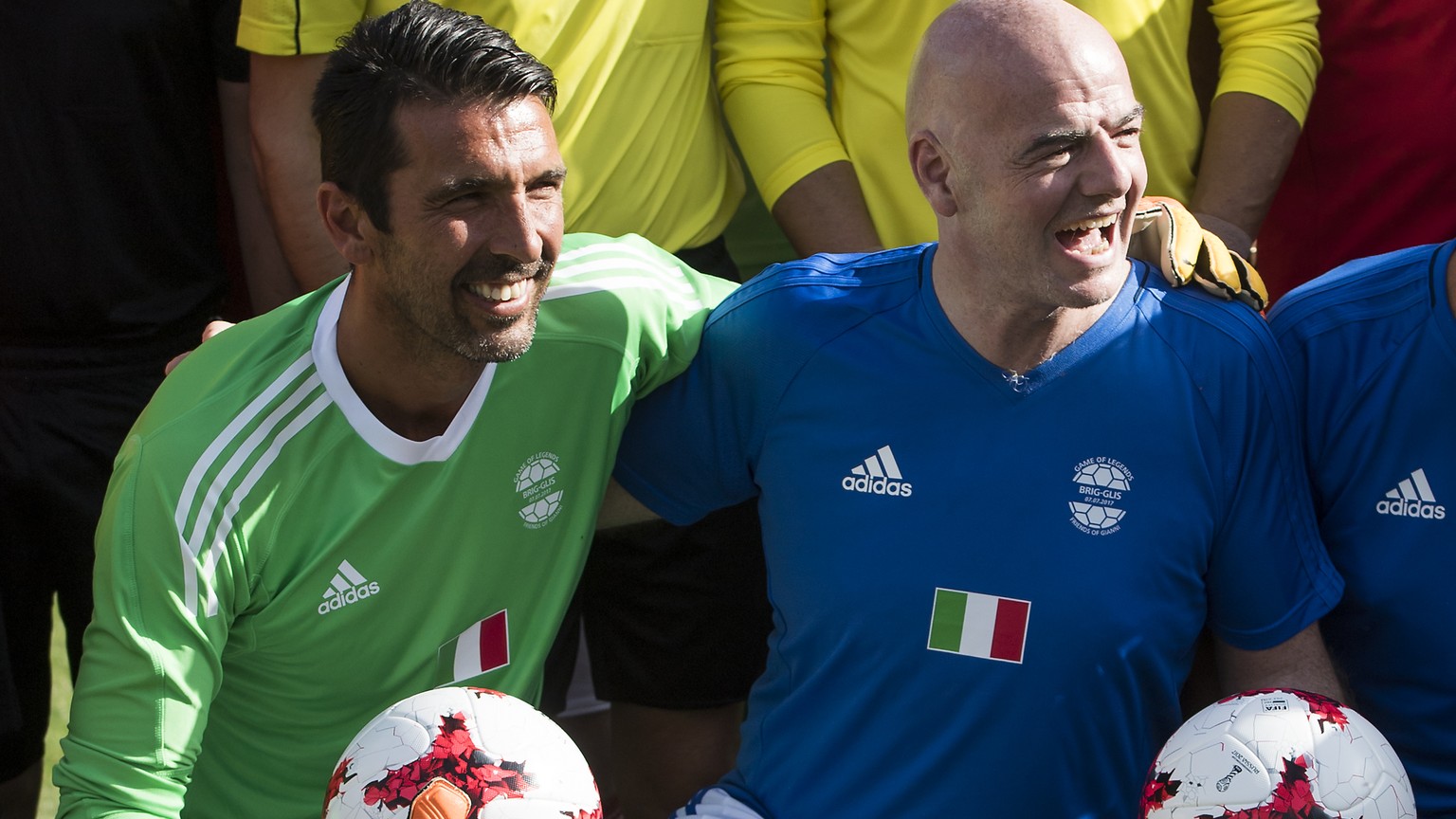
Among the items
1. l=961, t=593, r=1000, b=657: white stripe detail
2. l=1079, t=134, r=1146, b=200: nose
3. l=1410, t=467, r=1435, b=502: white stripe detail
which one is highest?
l=1079, t=134, r=1146, b=200: nose

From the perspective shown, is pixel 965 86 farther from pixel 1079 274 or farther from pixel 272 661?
pixel 272 661

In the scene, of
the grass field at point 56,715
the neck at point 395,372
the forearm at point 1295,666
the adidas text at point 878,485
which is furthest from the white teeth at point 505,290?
the grass field at point 56,715

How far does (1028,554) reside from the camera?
2.83 meters

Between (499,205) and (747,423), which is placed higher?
(499,205)

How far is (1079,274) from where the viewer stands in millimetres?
2795

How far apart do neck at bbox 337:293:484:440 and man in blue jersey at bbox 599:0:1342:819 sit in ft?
2.27

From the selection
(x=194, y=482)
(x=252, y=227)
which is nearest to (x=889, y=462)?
(x=194, y=482)

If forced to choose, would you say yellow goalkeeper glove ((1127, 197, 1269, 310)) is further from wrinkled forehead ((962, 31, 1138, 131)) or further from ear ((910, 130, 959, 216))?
ear ((910, 130, 959, 216))

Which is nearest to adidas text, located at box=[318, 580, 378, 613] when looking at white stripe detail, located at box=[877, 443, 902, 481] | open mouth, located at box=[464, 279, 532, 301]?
open mouth, located at box=[464, 279, 532, 301]

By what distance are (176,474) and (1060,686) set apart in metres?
1.58

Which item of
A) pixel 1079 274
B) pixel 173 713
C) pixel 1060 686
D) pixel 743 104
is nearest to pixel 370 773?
pixel 173 713

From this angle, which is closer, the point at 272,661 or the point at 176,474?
the point at 176,474

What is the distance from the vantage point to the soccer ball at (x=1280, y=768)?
2.38 meters

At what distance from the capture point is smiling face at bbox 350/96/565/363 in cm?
280
